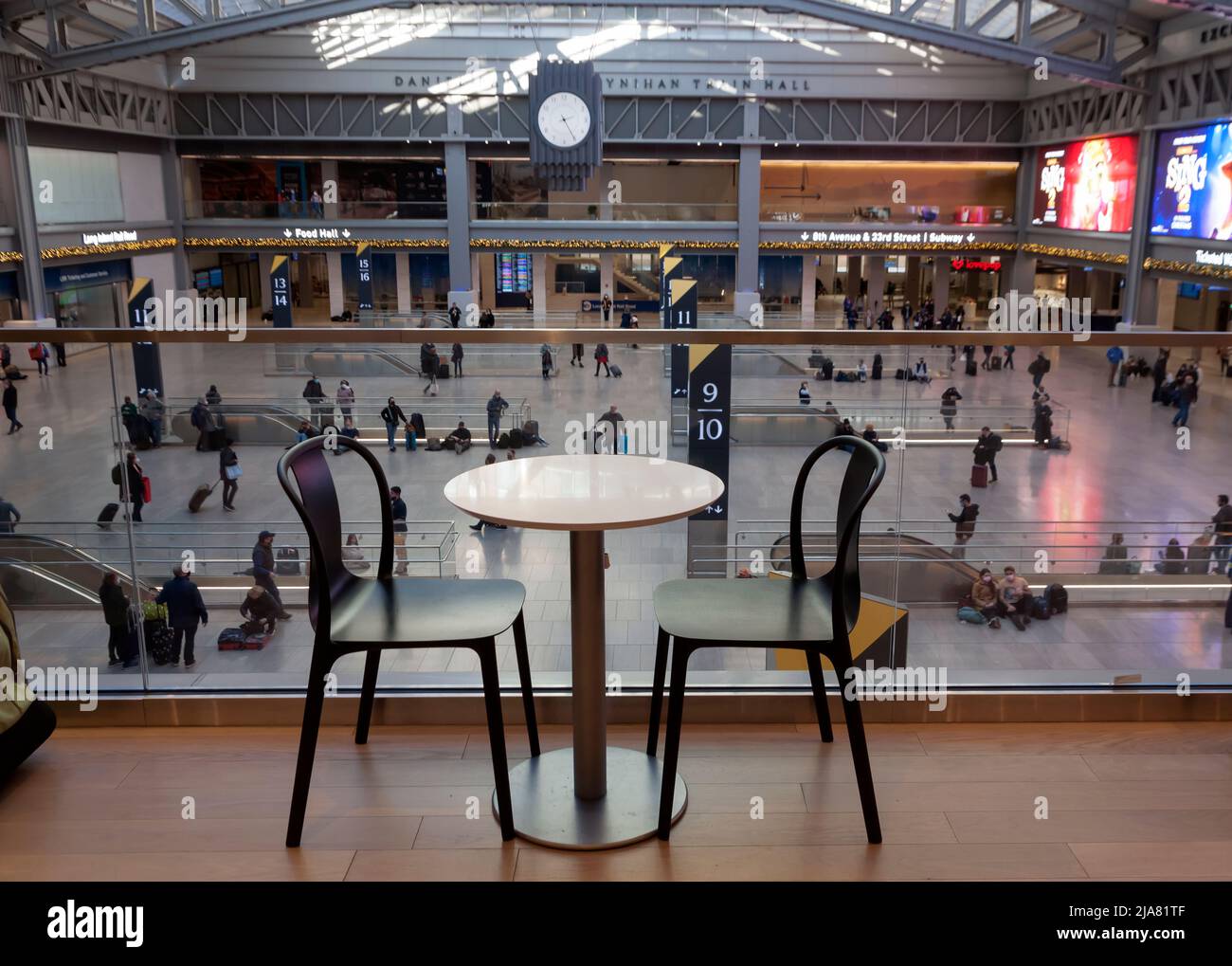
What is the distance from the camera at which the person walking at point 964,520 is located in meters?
3.46

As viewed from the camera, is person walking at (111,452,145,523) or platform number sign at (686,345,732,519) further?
platform number sign at (686,345,732,519)

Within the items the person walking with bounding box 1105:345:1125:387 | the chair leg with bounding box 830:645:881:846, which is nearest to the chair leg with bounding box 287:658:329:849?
the chair leg with bounding box 830:645:881:846

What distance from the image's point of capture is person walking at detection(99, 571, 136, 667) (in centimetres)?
305

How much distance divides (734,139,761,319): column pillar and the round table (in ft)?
87.9

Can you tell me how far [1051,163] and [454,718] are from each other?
29.4 meters

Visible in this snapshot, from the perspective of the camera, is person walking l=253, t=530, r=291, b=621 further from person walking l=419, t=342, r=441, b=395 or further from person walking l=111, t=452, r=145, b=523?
person walking l=419, t=342, r=441, b=395

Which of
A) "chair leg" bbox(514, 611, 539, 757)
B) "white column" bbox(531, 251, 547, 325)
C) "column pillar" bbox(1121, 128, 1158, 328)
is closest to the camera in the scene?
"chair leg" bbox(514, 611, 539, 757)

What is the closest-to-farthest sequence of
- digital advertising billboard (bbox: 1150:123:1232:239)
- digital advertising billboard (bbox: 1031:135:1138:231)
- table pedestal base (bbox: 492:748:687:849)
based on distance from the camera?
table pedestal base (bbox: 492:748:687:849) → digital advertising billboard (bbox: 1150:123:1232:239) → digital advertising billboard (bbox: 1031:135:1138:231)

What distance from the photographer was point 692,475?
260 centimetres

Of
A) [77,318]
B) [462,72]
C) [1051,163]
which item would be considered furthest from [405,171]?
[1051,163]

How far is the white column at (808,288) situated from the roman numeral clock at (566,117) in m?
9.87

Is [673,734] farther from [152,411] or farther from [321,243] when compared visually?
[321,243]

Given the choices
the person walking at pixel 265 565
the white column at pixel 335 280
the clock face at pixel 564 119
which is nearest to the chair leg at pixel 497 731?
the person walking at pixel 265 565

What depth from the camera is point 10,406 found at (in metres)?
3.04
